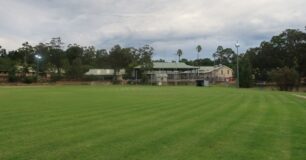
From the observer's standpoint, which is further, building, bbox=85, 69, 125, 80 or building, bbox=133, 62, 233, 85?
building, bbox=85, 69, 125, 80

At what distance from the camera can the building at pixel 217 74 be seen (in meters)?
125

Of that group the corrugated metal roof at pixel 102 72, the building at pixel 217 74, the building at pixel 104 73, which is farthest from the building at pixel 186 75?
the corrugated metal roof at pixel 102 72

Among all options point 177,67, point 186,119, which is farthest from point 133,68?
point 186,119

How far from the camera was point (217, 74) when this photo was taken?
133 m

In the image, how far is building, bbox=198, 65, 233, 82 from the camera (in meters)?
125

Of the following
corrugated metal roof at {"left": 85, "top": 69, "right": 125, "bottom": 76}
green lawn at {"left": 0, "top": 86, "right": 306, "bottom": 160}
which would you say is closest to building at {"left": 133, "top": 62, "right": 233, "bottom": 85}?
corrugated metal roof at {"left": 85, "top": 69, "right": 125, "bottom": 76}

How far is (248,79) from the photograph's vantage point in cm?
9219

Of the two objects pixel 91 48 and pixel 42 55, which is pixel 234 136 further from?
pixel 91 48

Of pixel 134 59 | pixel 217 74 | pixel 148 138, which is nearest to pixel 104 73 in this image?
pixel 134 59

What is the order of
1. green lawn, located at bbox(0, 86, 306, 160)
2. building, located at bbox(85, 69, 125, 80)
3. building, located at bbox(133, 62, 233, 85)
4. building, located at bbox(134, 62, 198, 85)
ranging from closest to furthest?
green lawn, located at bbox(0, 86, 306, 160)
building, located at bbox(133, 62, 233, 85)
building, located at bbox(134, 62, 198, 85)
building, located at bbox(85, 69, 125, 80)

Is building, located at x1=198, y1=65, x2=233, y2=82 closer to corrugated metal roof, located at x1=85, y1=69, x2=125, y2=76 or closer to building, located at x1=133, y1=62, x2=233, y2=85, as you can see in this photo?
building, located at x1=133, y1=62, x2=233, y2=85

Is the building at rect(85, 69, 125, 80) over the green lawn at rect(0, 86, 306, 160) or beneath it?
over

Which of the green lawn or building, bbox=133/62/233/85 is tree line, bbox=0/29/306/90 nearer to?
building, bbox=133/62/233/85

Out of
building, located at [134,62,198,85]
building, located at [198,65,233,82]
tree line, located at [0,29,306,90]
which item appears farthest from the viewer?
building, located at [134,62,198,85]
